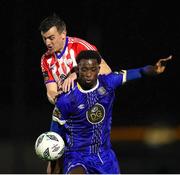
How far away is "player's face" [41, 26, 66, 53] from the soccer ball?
3.06ft

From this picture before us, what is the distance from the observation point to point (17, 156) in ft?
41.8

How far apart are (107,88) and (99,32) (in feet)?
16.0

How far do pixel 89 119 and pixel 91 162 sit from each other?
441 mm

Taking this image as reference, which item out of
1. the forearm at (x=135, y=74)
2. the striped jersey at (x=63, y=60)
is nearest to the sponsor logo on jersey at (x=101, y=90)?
the forearm at (x=135, y=74)

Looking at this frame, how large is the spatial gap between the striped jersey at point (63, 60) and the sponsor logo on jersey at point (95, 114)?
58 cm

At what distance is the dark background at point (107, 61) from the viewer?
1295 cm

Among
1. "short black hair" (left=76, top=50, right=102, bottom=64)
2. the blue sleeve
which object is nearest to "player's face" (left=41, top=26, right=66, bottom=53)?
"short black hair" (left=76, top=50, right=102, bottom=64)

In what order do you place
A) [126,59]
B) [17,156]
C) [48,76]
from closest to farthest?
[48,76] → [17,156] → [126,59]

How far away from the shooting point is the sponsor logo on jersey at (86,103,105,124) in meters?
8.53

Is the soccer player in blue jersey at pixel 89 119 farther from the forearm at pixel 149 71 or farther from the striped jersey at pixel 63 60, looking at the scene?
the striped jersey at pixel 63 60

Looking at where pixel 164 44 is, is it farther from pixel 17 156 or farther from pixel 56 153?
pixel 56 153

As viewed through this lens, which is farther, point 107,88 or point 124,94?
point 124,94

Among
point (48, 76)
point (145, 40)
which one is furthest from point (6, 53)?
point (48, 76)

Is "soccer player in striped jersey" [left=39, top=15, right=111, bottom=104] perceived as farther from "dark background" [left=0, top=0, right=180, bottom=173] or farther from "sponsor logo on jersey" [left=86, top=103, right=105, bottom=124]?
"dark background" [left=0, top=0, right=180, bottom=173]
